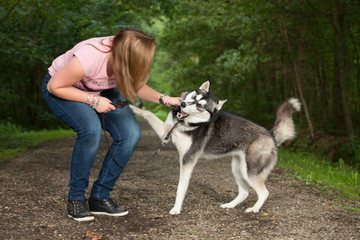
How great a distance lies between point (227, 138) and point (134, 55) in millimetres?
1383

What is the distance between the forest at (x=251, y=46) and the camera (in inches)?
326

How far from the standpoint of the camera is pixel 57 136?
1046cm

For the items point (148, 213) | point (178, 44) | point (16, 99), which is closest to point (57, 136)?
point (16, 99)

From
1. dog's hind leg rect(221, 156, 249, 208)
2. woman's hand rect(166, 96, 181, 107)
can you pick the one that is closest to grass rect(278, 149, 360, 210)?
dog's hind leg rect(221, 156, 249, 208)

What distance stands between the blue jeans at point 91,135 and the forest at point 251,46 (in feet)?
16.0

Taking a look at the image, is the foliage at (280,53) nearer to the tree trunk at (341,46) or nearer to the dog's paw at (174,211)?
the tree trunk at (341,46)

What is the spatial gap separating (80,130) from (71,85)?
394 millimetres

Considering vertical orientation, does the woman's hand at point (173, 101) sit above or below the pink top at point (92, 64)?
below

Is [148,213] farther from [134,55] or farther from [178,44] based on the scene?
[178,44]

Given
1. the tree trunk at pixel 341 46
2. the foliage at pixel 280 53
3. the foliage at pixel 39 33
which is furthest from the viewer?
the foliage at pixel 280 53

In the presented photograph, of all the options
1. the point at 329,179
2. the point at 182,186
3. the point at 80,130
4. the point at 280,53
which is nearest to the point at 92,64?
the point at 80,130

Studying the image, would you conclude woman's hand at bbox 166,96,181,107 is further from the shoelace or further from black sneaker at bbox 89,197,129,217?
the shoelace

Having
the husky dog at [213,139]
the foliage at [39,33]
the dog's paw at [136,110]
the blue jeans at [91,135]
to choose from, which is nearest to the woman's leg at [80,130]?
the blue jeans at [91,135]

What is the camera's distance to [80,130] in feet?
10.1
